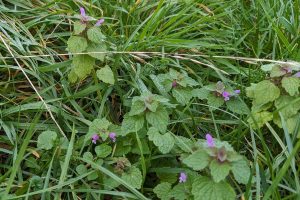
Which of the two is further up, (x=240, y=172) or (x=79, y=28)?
(x=79, y=28)

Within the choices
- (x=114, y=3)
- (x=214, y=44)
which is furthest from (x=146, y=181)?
(x=114, y=3)

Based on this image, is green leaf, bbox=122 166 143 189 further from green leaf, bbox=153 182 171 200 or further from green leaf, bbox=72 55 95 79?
green leaf, bbox=72 55 95 79

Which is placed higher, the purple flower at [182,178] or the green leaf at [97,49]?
the green leaf at [97,49]

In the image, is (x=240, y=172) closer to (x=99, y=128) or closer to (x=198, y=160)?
(x=198, y=160)

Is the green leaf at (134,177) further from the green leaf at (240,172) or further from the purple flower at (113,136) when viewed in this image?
the green leaf at (240,172)

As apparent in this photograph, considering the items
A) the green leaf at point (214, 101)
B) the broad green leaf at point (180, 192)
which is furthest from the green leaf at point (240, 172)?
the green leaf at point (214, 101)

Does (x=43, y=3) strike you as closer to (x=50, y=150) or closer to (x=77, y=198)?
(x=50, y=150)

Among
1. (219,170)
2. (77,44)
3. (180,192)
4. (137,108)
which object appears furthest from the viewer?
(77,44)

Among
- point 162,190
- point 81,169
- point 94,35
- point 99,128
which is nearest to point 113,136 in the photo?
point 99,128
